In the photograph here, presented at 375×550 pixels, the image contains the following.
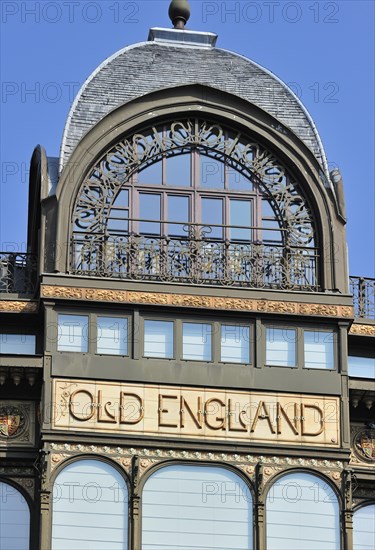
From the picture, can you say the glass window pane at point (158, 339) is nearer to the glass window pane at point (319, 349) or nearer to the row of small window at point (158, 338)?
the row of small window at point (158, 338)

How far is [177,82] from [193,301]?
579 cm

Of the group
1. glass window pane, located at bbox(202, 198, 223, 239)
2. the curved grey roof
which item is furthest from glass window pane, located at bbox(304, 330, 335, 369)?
the curved grey roof

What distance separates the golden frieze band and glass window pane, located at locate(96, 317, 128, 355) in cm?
49

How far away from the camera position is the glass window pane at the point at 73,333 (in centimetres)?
4616

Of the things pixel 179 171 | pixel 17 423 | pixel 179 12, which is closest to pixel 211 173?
pixel 179 171

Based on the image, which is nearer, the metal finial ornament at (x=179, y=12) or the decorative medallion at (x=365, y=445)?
the decorative medallion at (x=365, y=445)

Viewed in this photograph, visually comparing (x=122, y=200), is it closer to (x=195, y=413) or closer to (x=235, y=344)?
(x=235, y=344)

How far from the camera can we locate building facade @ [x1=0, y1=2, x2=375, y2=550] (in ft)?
149

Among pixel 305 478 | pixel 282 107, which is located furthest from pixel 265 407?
pixel 282 107

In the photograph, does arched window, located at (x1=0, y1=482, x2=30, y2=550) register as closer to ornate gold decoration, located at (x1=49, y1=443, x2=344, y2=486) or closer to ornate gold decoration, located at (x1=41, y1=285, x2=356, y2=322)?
ornate gold decoration, located at (x1=49, y1=443, x2=344, y2=486)

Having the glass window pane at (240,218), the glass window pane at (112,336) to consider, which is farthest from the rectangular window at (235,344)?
the glass window pane at (240,218)

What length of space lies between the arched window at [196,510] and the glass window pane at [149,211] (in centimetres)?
569

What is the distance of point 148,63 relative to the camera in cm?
5000

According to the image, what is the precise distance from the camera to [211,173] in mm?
48656
